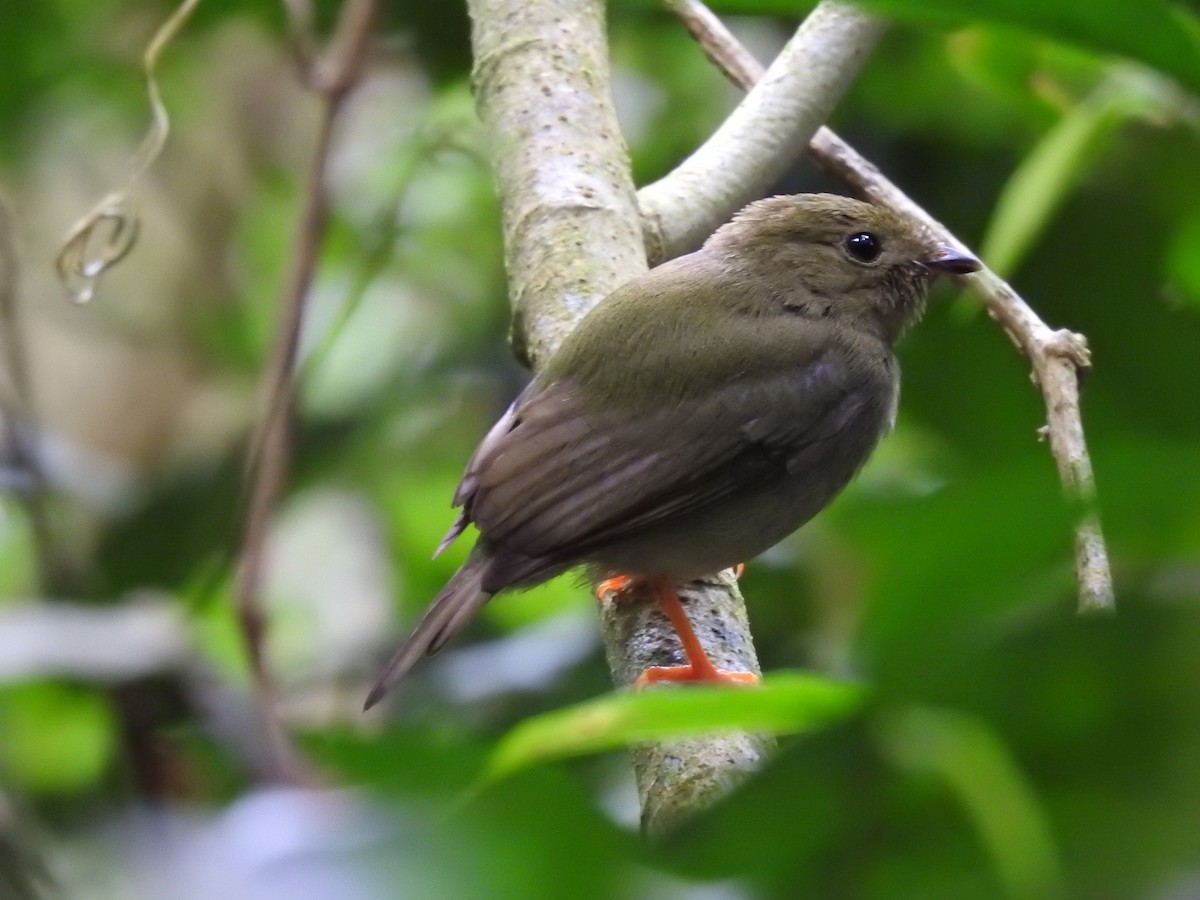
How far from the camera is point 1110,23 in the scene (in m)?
1.75

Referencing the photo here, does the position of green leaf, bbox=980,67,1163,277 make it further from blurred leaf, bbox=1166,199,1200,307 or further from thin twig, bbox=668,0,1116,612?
blurred leaf, bbox=1166,199,1200,307

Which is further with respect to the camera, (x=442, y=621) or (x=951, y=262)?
(x=951, y=262)

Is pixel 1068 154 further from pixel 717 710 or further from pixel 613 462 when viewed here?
pixel 717 710

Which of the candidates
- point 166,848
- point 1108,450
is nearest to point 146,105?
point 166,848

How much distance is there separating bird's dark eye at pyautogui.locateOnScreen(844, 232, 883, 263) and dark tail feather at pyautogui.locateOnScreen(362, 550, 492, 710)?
4.53ft

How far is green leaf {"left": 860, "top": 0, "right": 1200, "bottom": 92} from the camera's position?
169cm

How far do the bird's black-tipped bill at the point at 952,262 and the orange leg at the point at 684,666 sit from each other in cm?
105

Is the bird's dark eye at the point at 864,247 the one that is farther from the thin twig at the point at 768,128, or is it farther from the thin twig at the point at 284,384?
the thin twig at the point at 284,384

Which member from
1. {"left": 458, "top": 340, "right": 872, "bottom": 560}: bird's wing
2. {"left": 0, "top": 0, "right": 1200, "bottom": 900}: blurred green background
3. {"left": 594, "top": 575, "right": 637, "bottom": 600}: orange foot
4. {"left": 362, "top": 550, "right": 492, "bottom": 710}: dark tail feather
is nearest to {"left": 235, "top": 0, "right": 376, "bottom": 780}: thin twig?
{"left": 0, "top": 0, "right": 1200, "bottom": 900}: blurred green background

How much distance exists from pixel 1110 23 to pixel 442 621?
191 cm

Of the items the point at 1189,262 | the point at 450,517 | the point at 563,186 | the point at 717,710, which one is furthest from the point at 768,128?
the point at 717,710

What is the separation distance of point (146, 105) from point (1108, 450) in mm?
5704

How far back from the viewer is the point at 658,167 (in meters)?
5.44

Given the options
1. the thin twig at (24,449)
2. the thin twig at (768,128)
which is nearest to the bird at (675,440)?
the thin twig at (768,128)
